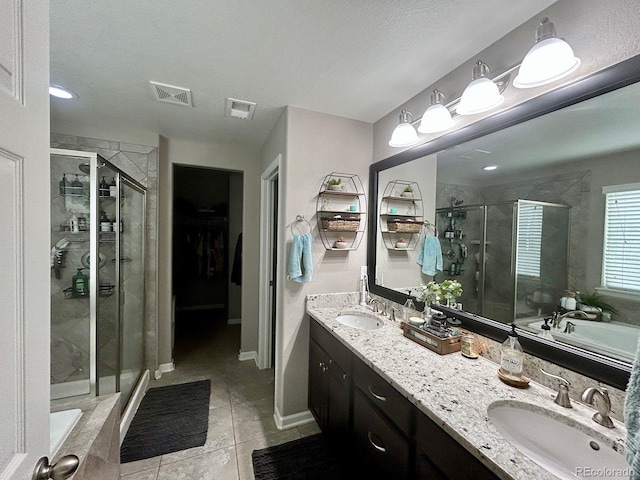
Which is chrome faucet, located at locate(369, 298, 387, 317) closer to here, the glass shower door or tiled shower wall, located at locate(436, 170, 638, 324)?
tiled shower wall, located at locate(436, 170, 638, 324)

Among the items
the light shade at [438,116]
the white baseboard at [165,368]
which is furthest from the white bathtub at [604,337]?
the white baseboard at [165,368]

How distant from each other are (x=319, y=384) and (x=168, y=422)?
50.0 inches

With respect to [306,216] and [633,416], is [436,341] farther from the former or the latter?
[306,216]

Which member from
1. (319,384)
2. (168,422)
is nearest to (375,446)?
(319,384)

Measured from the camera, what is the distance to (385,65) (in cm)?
151

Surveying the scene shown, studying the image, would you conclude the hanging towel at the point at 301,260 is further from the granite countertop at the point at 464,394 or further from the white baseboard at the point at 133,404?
the white baseboard at the point at 133,404

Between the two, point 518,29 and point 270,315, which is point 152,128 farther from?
point 518,29

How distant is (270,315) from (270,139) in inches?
73.4

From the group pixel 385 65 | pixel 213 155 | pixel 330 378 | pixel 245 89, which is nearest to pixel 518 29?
pixel 385 65

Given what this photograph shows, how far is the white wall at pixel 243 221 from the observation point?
9.03 ft

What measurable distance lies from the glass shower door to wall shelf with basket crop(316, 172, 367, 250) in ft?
5.53

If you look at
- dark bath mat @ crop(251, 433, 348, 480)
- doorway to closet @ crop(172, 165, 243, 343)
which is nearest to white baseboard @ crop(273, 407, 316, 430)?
dark bath mat @ crop(251, 433, 348, 480)

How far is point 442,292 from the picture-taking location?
61.1 inches

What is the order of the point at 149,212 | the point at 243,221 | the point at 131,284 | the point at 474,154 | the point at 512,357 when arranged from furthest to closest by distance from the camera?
the point at 243,221 < the point at 149,212 < the point at 131,284 < the point at 474,154 < the point at 512,357
